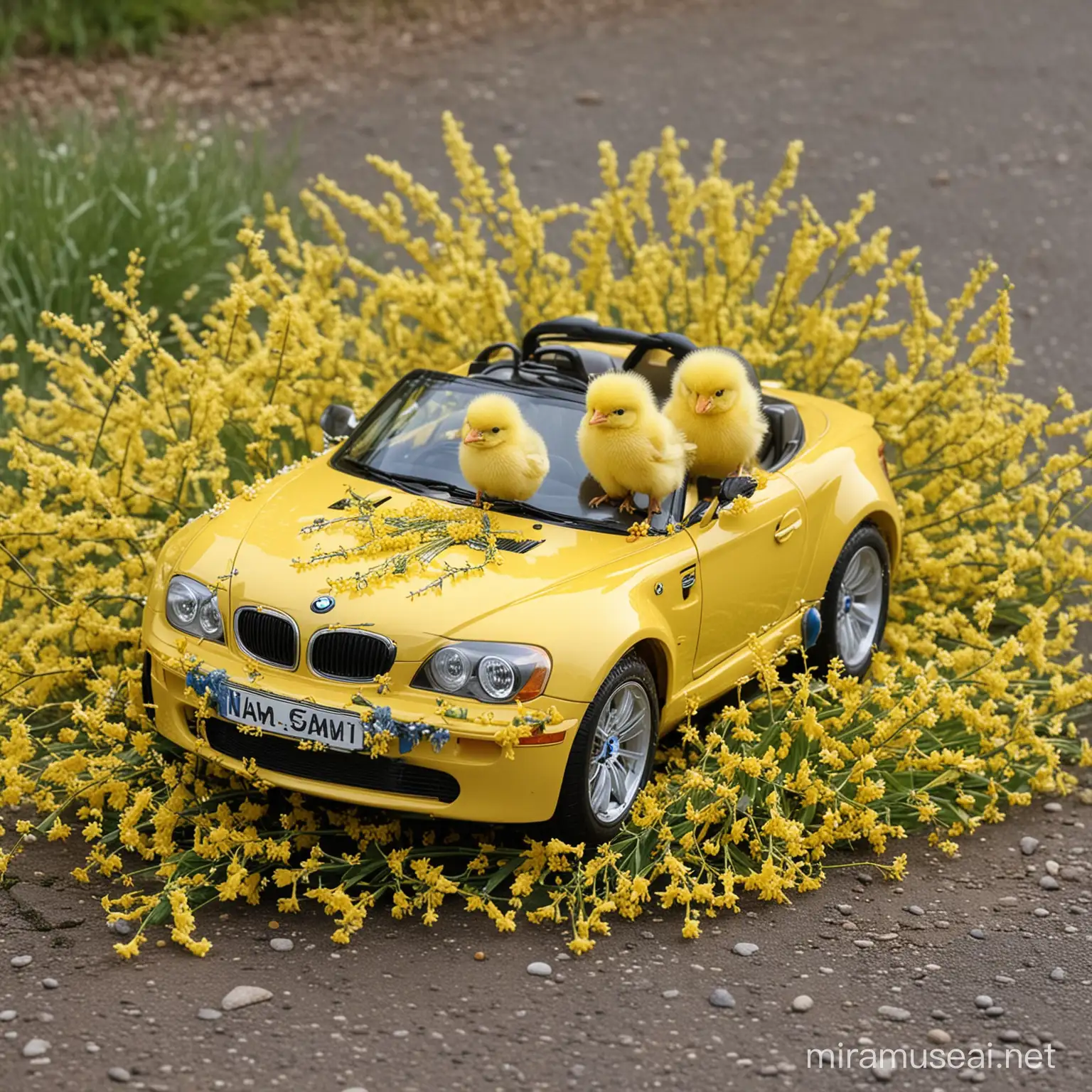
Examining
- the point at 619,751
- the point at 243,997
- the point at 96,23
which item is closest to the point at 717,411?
the point at 619,751

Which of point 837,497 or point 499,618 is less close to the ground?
point 499,618

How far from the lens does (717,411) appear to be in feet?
17.3

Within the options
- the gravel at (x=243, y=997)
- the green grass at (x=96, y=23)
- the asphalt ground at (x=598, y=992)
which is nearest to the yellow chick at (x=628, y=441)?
the asphalt ground at (x=598, y=992)

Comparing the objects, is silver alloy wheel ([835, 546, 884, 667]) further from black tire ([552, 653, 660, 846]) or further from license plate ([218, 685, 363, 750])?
license plate ([218, 685, 363, 750])

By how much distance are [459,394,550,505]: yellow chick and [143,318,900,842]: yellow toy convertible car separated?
0.37ft

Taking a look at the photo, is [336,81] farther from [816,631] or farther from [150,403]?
[816,631]

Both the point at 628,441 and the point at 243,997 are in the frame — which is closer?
the point at 243,997

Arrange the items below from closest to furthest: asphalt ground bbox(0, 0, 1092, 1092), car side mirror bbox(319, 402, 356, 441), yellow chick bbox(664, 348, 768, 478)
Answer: asphalt ground bbox(0, 0, 1092, 1092) → yellow chick bbox(664, 348, 768, 478) → car side mirror bbox(319, 402, 356, 441)

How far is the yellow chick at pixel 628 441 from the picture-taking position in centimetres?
493

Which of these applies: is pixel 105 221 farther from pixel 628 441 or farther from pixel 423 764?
pixel 423 764

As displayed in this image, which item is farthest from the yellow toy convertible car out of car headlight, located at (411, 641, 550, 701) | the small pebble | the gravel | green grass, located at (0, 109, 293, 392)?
green grass, located at (0, 109, 293, 392)

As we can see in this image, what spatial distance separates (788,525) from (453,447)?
4.07ft

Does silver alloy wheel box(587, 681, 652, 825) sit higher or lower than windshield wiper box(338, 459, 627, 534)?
lower

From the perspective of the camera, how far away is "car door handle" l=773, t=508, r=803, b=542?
18.2 feet
